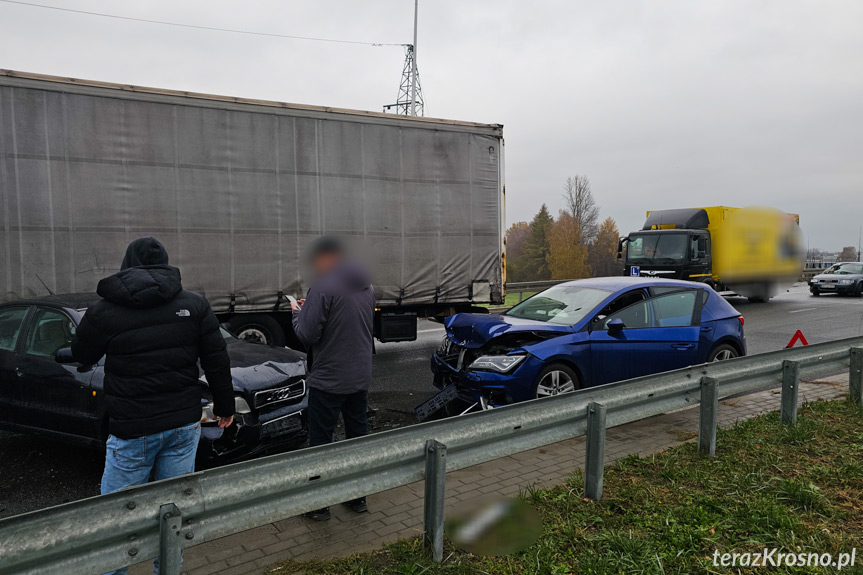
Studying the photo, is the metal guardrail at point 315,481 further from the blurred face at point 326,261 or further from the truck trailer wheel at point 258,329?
the truck trailer wheel at point 258,329

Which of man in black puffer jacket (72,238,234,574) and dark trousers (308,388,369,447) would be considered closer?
man in black puffer jacket (72,238,234,574)

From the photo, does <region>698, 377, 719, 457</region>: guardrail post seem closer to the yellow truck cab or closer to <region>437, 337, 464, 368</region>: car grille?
<region>437, 337, 464, 368</region>: car grille

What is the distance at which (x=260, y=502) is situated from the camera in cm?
271

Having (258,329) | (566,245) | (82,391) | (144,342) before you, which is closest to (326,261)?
(144,342)

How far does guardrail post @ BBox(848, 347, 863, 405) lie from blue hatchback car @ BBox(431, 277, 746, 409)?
127 cm

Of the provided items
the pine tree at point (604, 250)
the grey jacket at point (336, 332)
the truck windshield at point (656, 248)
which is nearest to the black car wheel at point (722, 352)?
the grey jacket at point (336, 332)

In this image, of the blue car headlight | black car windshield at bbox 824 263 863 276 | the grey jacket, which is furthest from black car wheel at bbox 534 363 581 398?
black car windshield at bbox 824 263 863 276

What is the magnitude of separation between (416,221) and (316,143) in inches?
77.5

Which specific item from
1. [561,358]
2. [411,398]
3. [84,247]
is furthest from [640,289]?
[84,247]

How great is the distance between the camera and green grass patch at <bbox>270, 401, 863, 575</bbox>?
3.12 m

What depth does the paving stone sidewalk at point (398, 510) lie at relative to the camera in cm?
335

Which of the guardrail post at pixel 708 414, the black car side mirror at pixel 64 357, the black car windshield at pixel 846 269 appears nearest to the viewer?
the black car side mirror at pixel 64 357

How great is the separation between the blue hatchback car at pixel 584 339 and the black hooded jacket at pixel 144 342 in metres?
3.38

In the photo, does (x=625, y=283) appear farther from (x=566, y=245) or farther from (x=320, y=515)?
(x=566, y=245)
